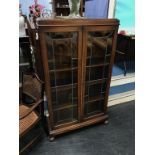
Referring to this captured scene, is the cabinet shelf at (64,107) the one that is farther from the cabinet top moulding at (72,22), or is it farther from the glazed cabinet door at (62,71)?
the cabinet top moulding at (72,22)

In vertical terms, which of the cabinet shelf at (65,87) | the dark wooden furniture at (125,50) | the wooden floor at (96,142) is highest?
the dark wooden furniture at (125,50)

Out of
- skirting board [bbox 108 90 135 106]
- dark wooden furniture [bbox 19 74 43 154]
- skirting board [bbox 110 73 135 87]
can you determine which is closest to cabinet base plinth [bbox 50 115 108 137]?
dark wooden furniture [bbox 19 74 43 154]

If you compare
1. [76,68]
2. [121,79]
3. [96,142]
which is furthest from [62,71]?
[121,79]

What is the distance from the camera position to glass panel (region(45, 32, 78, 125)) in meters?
1.54

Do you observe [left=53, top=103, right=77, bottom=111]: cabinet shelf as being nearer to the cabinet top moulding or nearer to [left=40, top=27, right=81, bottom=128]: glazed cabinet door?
A: [left=40, top=27, right=81, bottom=128]: glazed cabinet door

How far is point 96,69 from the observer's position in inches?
72.7

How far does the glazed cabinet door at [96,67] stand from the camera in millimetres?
1666

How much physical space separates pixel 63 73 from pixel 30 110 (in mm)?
460

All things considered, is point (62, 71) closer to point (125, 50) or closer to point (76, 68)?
point (76, 68)

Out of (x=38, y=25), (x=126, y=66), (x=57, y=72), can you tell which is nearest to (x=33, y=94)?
(x=57, y=72)

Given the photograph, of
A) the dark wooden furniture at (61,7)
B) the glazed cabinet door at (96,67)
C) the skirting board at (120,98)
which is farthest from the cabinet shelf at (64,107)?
the dark wooden furniture at (61,7)

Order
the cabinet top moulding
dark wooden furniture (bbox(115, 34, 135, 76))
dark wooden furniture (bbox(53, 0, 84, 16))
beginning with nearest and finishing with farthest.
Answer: the cabinet top moulding < dark wooden furniture (bbox(115, 34, 135, 76)) < dark wooden furniture (bbox(53, 0, 84, 16))

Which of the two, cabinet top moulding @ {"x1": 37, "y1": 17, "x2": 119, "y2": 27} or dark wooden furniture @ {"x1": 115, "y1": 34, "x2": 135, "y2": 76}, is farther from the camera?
dark wooden furniture @ {"x1": 115, "y1": 34, "x2": 135, "y2": 76}
